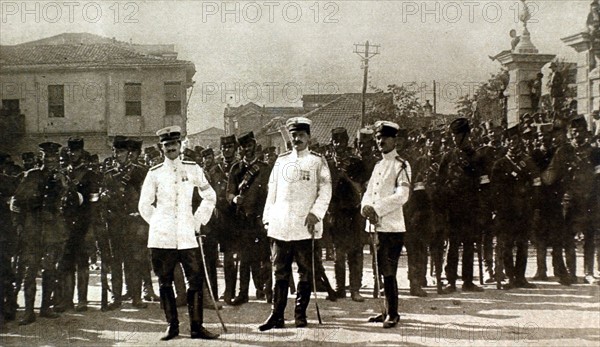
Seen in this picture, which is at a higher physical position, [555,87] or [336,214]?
[555,87]

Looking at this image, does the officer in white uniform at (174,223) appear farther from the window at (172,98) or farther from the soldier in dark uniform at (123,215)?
the window at (172,98)

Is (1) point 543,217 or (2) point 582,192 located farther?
(1) point 543,217

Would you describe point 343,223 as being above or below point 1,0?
below

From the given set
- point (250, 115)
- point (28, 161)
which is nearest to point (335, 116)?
point (250, 115)

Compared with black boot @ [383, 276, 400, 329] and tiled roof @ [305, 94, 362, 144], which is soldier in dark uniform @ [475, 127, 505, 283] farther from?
tiled roof @ [305, 94, 362, 144]

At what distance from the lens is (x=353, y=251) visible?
7289 millimetres

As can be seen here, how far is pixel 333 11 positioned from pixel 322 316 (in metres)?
3.63

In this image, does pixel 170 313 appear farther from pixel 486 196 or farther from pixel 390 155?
pixel 486 196

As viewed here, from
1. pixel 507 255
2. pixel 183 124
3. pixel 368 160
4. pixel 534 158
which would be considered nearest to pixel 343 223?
pixel 368 160

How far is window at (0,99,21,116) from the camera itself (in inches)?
322

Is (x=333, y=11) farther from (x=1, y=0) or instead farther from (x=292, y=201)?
(x=1, y=0)

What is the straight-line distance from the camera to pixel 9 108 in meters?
8.55

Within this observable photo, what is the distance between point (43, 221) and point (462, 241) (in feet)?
16.0

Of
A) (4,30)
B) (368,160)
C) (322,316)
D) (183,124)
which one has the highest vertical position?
(4,30)
